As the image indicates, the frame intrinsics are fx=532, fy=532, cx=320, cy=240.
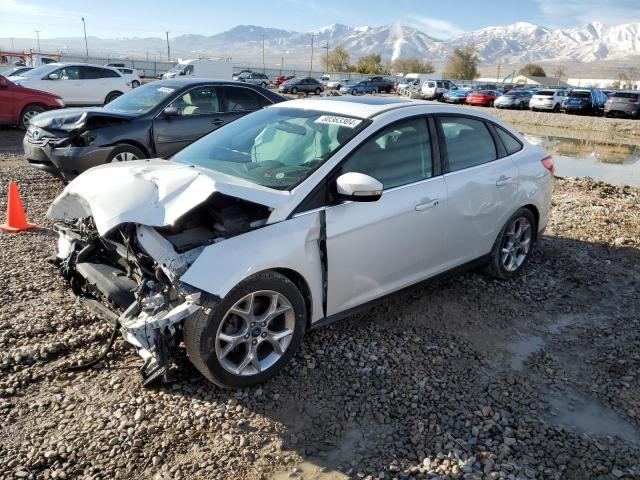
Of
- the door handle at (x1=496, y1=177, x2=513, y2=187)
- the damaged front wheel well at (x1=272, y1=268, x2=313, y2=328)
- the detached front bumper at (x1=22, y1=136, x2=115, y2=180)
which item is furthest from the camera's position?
the detached front bumper at (x1=22, y1=136, x2=115, y2=180)

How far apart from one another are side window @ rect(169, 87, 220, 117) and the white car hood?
457cm

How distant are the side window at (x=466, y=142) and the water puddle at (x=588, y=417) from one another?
6.26 ft

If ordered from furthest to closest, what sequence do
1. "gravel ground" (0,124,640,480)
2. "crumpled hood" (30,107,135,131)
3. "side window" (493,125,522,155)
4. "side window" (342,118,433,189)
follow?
"crumpled hood" (30,107,135,131), "side window" (493,125,522,155), "side window" (342,118,433,189), "gravel ground" (0,124,640,480)

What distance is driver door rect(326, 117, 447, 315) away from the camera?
3531 millimetres

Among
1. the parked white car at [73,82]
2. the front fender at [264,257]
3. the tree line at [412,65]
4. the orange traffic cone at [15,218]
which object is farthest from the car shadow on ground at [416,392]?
the tree line at [412,65]

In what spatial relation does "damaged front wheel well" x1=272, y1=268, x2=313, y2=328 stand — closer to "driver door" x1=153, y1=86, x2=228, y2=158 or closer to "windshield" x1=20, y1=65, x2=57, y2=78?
"driver door" x1=153, y1=86, x2=228, y2=158

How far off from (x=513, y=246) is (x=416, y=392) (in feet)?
7.77

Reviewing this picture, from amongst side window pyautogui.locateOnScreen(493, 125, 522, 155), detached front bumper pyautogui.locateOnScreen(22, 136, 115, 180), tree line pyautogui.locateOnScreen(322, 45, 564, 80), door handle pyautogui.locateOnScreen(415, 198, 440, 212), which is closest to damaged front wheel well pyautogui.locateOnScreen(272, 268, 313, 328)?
door handle pyautogui.locateOnScreen(415, 198, 440, 212)

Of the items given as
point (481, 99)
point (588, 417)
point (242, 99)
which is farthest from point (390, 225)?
point (481, 99)

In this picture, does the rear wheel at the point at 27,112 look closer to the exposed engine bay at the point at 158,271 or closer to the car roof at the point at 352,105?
the car roof at the point at 352,105

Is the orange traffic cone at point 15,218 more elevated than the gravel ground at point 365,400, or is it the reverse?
the orange traffic cone at point 15,218

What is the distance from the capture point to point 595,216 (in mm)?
7434

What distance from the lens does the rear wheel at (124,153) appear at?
7352 millimetres

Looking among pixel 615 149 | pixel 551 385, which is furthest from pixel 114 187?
pixel 615 149
